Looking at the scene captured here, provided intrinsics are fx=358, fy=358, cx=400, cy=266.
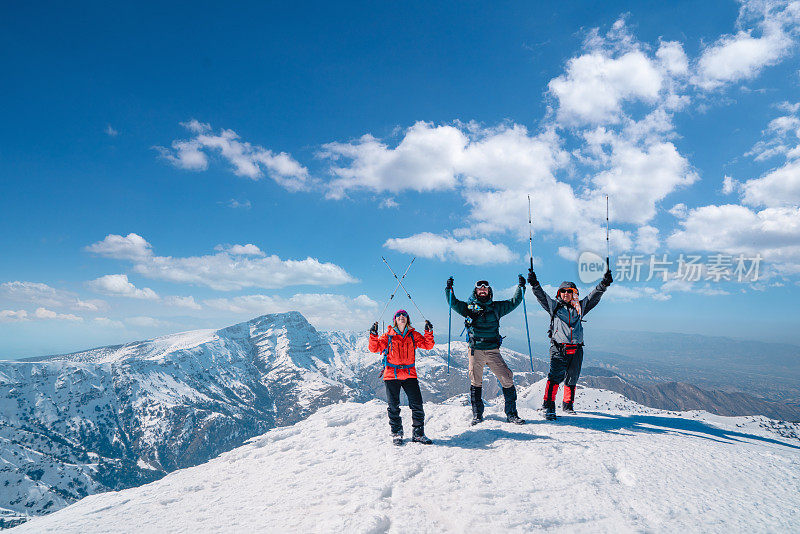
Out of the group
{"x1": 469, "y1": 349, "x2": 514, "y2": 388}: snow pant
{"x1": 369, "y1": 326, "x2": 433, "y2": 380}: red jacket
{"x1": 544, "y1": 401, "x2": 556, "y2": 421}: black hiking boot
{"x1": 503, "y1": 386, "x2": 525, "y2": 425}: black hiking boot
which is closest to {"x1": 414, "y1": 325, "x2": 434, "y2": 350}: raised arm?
{"x1": 369, "y1": 326, "x2": 433, "y2": 380}: red jacket

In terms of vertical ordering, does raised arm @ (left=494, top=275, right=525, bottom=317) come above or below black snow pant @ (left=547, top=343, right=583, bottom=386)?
above

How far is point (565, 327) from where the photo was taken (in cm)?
1041

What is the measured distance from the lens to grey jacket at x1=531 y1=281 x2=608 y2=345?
10375 millimetres

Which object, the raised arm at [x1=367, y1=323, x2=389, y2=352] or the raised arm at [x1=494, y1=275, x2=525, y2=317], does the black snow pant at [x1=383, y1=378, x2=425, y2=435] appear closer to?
the raised arm at [x1=367, y1=323, x2=389, y2=352]

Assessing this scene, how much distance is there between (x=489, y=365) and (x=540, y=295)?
2.65m

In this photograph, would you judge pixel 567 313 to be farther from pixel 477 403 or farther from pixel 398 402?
pixel 398 402

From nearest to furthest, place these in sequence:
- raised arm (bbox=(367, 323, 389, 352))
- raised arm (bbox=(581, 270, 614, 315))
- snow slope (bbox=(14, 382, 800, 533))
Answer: snow slope (bbox=(14, 382, 800, 533)), raised arm (bbox=(367, 323, 389, 352)), raised arm (bbox=(581, 270, 614, 315))

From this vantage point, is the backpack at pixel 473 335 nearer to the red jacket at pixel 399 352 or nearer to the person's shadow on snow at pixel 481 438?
the red jacket at pixel 399 352

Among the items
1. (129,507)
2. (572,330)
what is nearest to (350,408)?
(129,507)

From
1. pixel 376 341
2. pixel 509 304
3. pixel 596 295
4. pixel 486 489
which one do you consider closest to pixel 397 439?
pixel 376 341

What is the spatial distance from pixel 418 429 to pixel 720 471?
5.60 meters

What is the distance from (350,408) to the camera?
12844 mm

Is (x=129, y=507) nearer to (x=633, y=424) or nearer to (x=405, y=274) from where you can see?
(x=405, y=274)

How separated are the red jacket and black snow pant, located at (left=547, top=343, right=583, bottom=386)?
3983 millimetres
